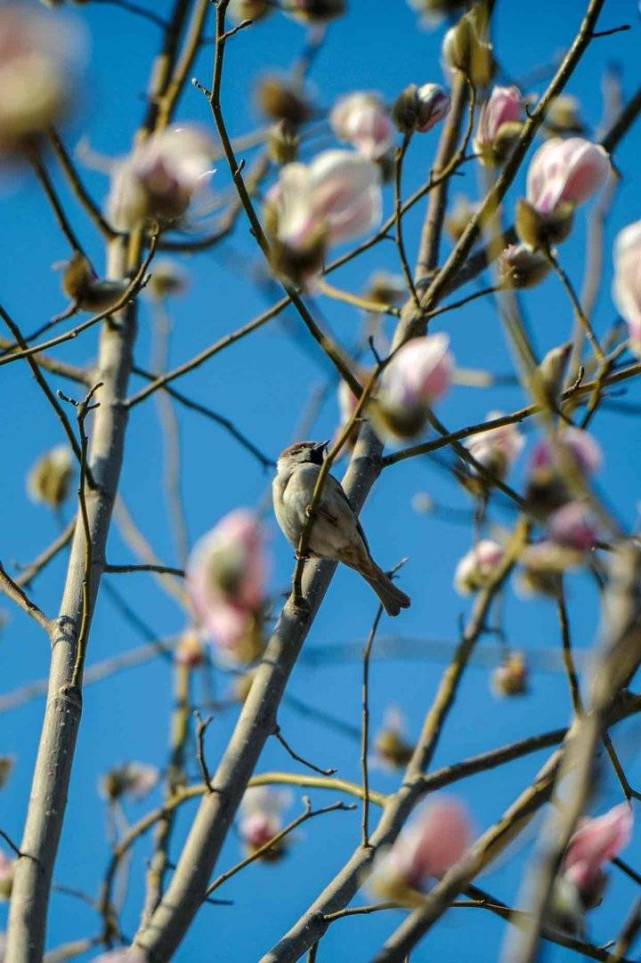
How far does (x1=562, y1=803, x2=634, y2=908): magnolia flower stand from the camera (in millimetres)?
1811

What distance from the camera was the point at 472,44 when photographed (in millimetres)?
2371

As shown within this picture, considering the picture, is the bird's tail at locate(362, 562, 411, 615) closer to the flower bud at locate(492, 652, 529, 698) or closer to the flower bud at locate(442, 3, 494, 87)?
the flower bud at locate(492, 652, 529, 698)

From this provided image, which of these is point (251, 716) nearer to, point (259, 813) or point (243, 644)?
point (243, 644)

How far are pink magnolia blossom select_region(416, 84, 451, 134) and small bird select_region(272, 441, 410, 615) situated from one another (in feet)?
2.70

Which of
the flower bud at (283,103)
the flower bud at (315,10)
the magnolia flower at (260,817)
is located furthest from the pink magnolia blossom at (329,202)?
the magnolia flower at (260,817)

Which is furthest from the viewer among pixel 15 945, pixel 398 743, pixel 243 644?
pixel 398 743

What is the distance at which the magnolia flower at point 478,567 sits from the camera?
3.37m

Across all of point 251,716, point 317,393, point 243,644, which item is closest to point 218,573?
point 243,644

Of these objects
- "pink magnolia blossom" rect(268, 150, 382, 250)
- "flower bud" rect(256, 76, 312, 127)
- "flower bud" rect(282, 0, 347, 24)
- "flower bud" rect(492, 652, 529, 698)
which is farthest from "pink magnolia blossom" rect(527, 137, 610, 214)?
"flower bud" rect(492, 652, 529, 698)

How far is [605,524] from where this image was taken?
1159 mm

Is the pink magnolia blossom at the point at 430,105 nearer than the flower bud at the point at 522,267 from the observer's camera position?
No

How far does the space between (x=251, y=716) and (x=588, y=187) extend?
116 cm

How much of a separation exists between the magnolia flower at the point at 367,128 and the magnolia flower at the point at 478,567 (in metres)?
1.13

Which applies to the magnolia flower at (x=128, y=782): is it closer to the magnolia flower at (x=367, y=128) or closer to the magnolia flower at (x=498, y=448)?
the magnolia flower at (x=498, y=448)
